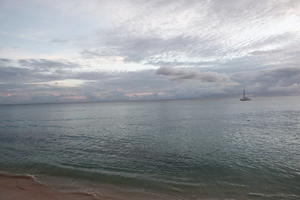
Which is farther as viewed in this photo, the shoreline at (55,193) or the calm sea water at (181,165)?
the calm sea water at (181,165)

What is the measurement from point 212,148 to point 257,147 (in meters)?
6.70

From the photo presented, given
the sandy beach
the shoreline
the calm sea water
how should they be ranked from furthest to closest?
the calm sea water < the shoreline < the sandy beach

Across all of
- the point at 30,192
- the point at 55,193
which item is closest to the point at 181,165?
the point at 55,193

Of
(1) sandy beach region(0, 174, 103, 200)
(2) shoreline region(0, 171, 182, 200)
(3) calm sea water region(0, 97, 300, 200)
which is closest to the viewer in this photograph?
(1) sandy beach region(0, 174, 103, 200)

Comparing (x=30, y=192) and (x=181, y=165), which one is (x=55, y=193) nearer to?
(x=30, y=192)

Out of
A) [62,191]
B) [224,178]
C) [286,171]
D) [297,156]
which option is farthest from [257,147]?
[62,191]

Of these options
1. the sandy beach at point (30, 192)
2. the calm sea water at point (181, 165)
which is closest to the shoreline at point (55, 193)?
the sandy beach at point (30, 192)

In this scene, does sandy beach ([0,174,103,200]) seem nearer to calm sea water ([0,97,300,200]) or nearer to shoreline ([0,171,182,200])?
shoreline ([0,171,182,200])

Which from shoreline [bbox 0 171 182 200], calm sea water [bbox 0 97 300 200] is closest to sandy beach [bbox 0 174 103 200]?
Result: shoreline [bbox 0 171 182 200]

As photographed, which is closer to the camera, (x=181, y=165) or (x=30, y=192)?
(x=30, y=192)

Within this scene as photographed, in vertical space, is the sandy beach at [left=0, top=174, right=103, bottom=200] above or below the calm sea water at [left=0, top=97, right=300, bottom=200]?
above

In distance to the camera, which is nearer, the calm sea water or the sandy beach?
the sandy beach

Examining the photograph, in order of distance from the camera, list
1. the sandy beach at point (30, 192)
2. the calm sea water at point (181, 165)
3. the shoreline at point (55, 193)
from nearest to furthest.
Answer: the sandy beach at point (30, 192)
the shoreline at point (55, 193)
the calm sea water at point (181, 165)

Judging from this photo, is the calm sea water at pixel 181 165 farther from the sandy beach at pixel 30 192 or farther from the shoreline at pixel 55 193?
the sandy beach at pixel 30 192
